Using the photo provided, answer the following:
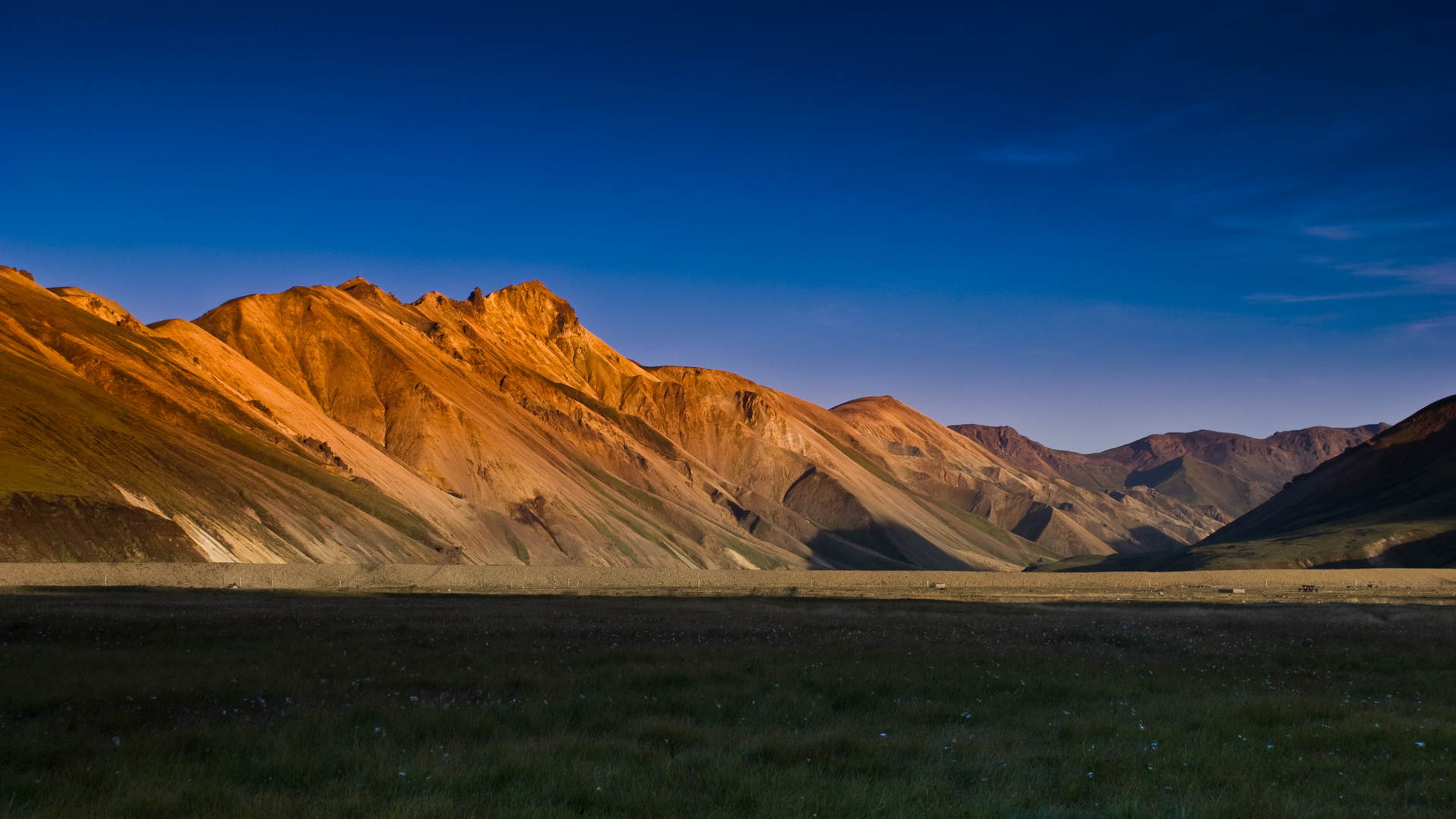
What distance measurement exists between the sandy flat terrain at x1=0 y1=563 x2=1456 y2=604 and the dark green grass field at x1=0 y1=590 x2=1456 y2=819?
37.0 meters

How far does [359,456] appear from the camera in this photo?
353 ft

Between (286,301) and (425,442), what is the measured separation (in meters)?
44.0

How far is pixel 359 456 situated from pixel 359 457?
0.72ft

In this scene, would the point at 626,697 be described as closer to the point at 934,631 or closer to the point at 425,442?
the point at 934,631

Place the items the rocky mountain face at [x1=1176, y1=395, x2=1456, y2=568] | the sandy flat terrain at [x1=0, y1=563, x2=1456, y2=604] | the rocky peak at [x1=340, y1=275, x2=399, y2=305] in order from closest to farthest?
the sandy flat terrain at [x1=0, y1=563, x2=1456, y2=604]
the rocky mountain face at [x1=1176, y1=395, x2=1456, y2=568]
the rocky peak at [x1=340, y1=275, x2=399, y2=305]

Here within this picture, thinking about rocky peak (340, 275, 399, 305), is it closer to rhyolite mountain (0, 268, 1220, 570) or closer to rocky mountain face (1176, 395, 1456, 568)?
rhyolite mountain (0, 268, 1220, 570)

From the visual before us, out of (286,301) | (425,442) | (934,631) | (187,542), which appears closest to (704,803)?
(934,631)

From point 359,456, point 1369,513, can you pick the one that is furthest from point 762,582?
point 1369,513

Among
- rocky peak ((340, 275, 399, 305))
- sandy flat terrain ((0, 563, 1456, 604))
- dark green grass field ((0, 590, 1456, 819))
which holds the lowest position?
sandy flat terrain ((0, 563, 1456, 604))

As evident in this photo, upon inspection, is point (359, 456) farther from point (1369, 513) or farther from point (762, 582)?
point (1369, 513)

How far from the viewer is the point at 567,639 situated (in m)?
22.2

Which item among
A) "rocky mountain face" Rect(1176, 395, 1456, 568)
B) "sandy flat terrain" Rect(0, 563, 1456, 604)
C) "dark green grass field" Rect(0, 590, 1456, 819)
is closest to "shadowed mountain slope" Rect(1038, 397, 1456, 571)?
"rocky mountain face" Rect(1176, 395, 1456, 568)

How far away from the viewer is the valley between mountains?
241ft

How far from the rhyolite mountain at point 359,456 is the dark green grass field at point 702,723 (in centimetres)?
5719
